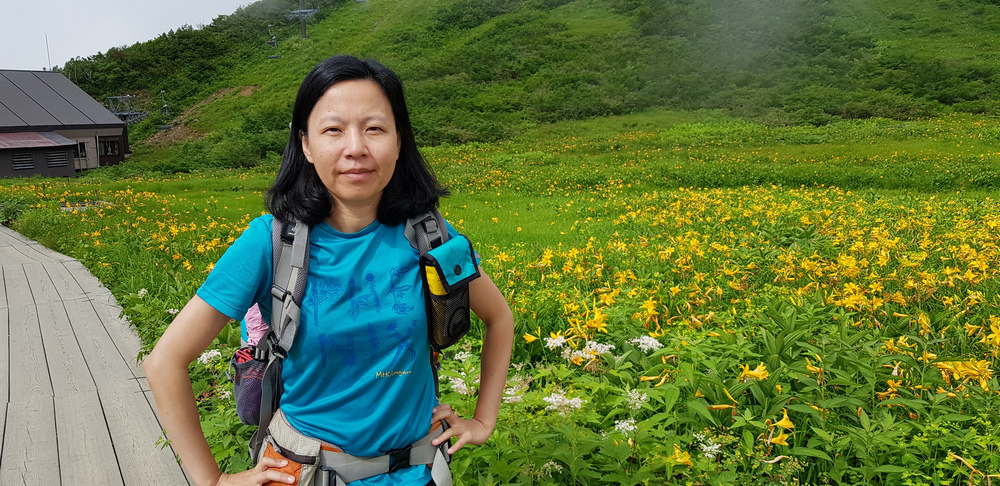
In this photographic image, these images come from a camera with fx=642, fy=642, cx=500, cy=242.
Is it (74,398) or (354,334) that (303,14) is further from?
(354,334)

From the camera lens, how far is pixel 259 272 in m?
1.21

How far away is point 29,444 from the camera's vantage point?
270 cm

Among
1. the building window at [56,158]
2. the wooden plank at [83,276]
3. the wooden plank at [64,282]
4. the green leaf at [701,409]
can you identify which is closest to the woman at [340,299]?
the green leaf at [701,409]

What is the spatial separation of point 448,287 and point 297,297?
0.29 meters

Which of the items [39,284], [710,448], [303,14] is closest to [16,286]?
[39,284]

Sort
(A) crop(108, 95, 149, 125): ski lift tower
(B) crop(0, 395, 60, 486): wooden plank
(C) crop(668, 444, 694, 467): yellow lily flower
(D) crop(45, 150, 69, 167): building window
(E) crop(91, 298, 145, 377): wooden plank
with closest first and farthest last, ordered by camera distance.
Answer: (C) crop(668, 444, 694, 467): yellow lily flower, (B) crop(0, 395, 60, 486): wooden plank, (E) crop(91, 298, 145, 377): wooden plank, (D) crop(45, 150, 69, 167): building window, (A) crop(108, 95, 149, 125): ski lift tower

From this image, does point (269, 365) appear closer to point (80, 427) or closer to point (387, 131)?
point (387, 131)

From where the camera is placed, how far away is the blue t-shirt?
1241mm

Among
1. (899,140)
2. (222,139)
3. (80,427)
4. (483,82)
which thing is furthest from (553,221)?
(483,82)

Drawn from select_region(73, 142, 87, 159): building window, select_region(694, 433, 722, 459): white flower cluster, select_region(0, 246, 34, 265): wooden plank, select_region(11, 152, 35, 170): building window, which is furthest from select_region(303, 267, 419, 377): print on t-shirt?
select_region(73, 142, 87, 159): building window

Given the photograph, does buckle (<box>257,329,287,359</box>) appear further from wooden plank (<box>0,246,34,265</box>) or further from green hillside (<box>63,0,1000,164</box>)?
green hillside (<box>63,0,1000,164</box>)

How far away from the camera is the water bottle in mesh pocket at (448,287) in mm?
1253

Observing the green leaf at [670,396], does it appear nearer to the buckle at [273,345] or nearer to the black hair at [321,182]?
the black hair at [321,182]

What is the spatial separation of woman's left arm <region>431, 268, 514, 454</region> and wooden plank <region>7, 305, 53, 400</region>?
271cm
